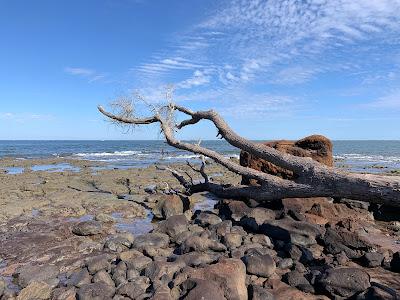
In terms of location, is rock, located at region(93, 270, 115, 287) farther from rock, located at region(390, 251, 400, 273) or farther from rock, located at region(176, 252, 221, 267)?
rock, located at region(390, 251, 400, 273)

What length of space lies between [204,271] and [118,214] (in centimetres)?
773

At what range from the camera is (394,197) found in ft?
25.4

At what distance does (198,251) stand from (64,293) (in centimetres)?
316

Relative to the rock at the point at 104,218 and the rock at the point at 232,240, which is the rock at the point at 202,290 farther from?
the rock at the point at 104,218

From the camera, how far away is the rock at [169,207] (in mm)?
13133

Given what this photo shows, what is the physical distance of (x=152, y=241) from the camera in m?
9.80

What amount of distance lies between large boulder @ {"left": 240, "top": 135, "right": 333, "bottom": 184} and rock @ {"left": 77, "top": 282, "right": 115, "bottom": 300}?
8.65 meters

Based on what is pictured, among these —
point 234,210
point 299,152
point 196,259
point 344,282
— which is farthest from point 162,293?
point 299,152

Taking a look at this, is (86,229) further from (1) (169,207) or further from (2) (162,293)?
(2) (162,293)

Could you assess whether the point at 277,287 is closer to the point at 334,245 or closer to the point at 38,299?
the point at 334,245

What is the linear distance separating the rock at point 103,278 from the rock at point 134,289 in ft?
1.45

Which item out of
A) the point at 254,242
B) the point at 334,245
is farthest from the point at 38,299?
the point at 334,245

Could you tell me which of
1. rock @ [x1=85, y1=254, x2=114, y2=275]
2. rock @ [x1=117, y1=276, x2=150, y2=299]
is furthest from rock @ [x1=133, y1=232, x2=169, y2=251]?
rock @ [x1=117, y1=276, x2=150, y2=299]

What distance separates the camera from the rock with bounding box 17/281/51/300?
6781 mm
